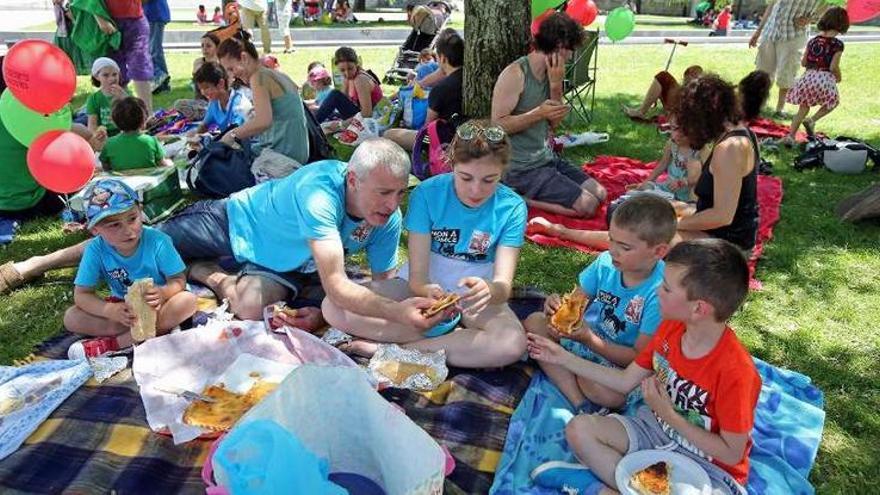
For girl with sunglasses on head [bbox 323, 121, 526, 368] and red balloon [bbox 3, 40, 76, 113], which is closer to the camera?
girl with sunglasses on head [bbox 323, 121, 526, 368]

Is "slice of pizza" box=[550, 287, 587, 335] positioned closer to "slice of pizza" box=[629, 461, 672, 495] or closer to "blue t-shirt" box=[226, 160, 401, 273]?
"slice of pizza" box=[629, 461, 672, 495]

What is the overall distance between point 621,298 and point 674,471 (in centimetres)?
89

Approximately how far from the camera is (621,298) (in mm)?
2980

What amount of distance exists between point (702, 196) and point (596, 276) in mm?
1361

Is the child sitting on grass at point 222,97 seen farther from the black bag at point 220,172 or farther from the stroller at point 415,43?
the stroller at point 415,43

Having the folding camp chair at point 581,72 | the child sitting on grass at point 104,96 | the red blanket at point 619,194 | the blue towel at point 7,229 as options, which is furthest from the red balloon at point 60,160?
the folding camp chair at point 581,72

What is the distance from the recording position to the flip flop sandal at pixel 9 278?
3.96 meters

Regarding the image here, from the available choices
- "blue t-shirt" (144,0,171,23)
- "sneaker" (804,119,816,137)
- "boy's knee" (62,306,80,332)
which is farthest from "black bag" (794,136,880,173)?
"blue t-shirt" (144,0,171,23)

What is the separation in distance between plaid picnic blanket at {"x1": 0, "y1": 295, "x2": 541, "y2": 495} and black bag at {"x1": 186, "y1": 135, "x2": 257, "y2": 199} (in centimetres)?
255

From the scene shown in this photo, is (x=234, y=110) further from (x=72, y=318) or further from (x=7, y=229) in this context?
(x=72, y=318)

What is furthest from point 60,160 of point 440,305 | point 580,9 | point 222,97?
point 580,9

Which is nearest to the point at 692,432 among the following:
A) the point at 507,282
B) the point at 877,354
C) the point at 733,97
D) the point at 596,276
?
the point at 596,276

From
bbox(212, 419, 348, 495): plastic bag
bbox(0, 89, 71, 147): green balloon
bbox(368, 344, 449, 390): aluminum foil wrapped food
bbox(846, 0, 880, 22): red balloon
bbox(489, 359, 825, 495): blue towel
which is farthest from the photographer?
bbox(846, 0, 880, 22): red balloon

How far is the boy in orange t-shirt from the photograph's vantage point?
2223 mm
